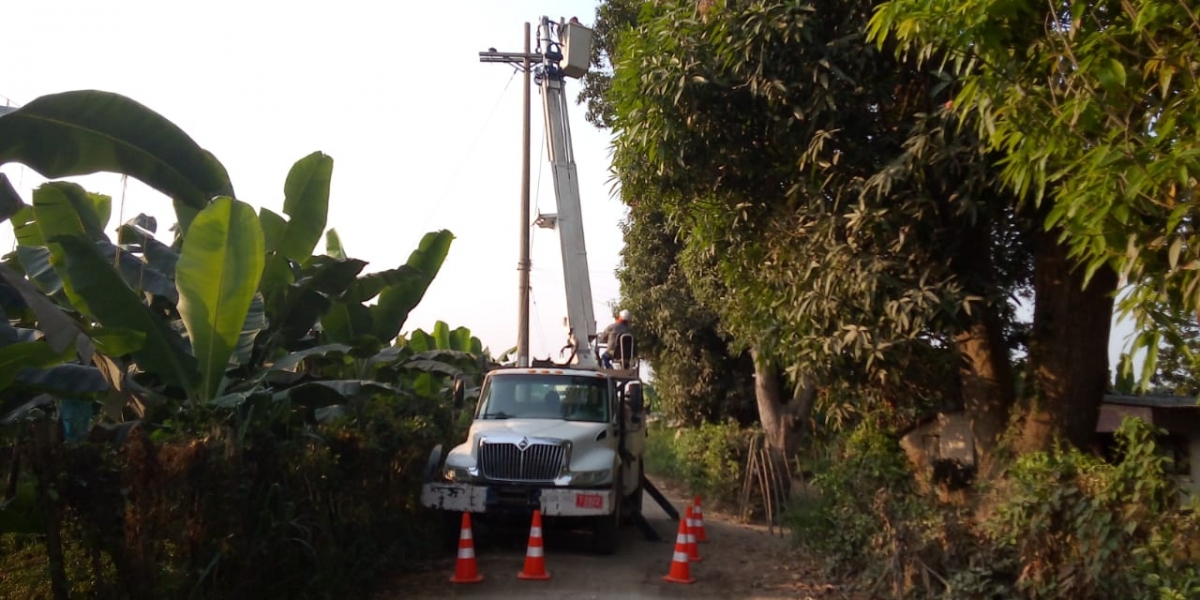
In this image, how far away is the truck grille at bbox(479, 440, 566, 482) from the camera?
11.6 metres

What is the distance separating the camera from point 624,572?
1103 cm

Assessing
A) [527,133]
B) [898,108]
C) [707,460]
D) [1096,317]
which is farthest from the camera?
[527,133]

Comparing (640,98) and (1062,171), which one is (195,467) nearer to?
(640,98)

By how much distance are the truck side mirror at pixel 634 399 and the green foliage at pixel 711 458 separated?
441 cm

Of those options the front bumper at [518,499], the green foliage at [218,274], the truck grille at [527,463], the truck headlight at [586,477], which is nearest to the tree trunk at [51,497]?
the green foliage at [218,274]

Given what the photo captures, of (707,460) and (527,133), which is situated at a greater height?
(527,133)

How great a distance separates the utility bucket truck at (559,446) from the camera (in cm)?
1142

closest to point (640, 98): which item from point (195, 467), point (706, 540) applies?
point (195, 467)

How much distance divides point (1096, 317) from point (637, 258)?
42.6 ft

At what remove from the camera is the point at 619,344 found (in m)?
15.1

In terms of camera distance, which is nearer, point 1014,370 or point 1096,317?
point 1096,317

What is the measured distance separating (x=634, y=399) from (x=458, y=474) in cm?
259

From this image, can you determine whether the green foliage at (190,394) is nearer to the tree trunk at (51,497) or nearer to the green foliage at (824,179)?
the tree trunk at (51,497)

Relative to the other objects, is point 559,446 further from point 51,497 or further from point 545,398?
point 51,497
